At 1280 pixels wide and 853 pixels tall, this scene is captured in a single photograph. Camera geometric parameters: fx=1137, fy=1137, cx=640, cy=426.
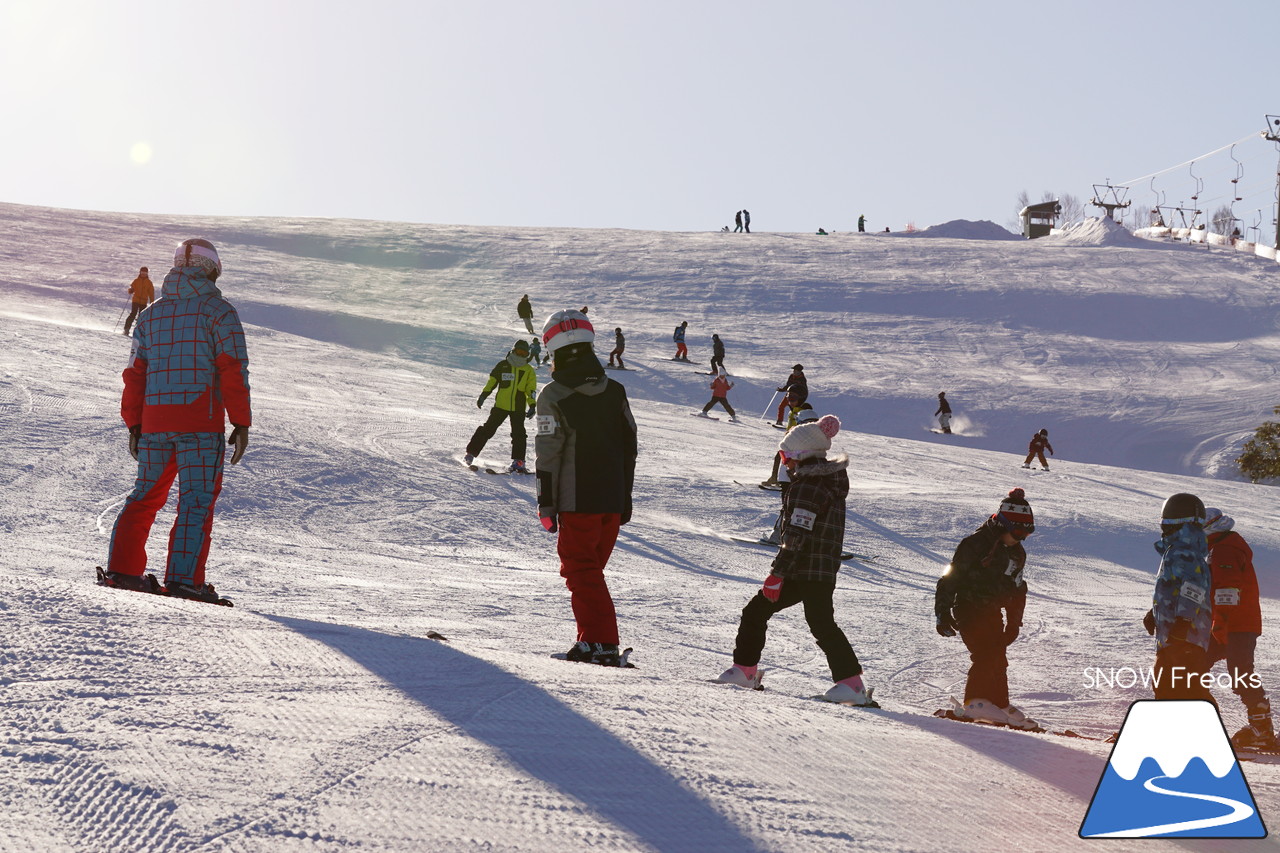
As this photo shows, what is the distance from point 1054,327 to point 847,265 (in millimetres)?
12079

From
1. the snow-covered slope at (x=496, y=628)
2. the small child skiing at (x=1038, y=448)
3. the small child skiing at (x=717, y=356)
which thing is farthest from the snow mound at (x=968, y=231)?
the small child skiing at (x=1038, y=448)

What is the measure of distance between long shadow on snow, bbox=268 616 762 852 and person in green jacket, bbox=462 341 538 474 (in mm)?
9215

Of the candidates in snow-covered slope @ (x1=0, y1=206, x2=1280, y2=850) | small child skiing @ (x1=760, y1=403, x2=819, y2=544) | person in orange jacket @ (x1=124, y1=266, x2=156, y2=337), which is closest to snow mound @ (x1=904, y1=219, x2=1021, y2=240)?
snow-covered slope @ (x1=0, y1=206, x2=1280, y2=850)

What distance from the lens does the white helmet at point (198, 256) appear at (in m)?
5.62

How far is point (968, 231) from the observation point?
72.8 m

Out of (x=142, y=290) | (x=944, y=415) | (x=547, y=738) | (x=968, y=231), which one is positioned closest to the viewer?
(x=547, y=738)

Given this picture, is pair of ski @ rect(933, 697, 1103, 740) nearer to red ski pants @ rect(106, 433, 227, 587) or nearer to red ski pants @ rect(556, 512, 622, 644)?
red ski pants @ rect(556, 512, 622, 644)

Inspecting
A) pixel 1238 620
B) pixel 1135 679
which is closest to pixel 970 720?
pixel 1238 620

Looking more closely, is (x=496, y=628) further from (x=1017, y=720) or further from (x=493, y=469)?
(x=493, y=469)

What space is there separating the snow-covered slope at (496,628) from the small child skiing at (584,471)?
62 centimetres

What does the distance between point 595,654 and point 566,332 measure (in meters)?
1.50

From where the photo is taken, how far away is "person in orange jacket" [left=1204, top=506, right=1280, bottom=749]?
6320mm

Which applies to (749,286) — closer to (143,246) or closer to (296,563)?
(143,246)

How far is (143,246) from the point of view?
46.1 metres
